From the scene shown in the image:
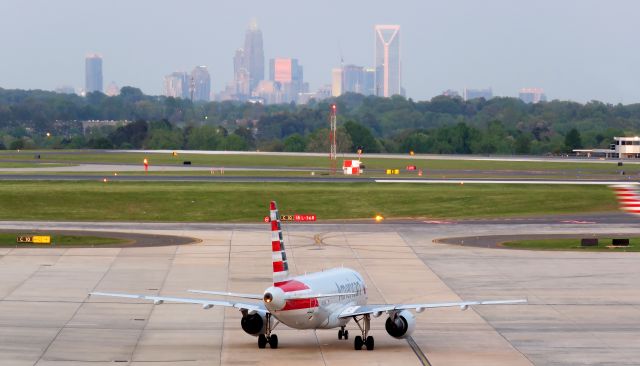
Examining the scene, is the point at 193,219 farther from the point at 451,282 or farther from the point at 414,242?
the point at 451,282

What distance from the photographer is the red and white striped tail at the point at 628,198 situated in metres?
120

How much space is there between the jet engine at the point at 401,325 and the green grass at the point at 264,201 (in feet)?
212

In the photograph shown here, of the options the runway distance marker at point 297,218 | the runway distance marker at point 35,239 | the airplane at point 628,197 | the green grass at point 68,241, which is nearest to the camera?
the green grass at point 68,241

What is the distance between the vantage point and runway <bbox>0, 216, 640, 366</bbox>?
47.7m

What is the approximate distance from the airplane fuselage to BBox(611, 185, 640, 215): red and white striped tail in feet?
246

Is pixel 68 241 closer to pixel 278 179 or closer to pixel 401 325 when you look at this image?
pixel 401 325

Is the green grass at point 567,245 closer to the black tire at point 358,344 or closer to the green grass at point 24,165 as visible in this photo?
the black tire at point 358,344

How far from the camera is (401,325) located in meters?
46.8

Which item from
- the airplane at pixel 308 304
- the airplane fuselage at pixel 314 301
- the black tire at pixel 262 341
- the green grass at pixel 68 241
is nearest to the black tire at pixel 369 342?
the airplane at pixel 308 304

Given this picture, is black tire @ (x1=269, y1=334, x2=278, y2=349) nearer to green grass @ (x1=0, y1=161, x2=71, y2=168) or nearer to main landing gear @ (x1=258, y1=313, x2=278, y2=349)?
main landing gear @ (x1=258, y1=313, x2=278, y2=349)

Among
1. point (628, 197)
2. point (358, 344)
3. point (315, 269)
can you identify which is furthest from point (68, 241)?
point (628, 197)

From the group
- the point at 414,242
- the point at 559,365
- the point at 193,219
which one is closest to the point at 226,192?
the point at 193,219

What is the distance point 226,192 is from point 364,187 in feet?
59.0

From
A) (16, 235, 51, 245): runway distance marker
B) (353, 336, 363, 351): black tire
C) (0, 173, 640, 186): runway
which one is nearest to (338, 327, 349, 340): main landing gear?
(353, 336, 363, 351): black tire
